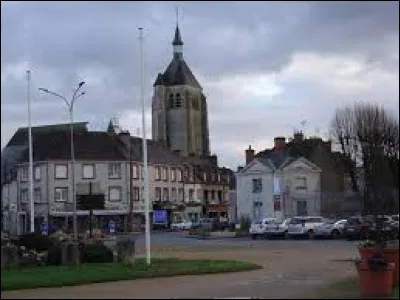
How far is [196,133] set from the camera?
6353 inches

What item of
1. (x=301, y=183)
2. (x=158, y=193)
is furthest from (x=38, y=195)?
(x=301, y=183)

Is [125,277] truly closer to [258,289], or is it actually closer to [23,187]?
[258,289]

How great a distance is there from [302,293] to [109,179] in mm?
86596

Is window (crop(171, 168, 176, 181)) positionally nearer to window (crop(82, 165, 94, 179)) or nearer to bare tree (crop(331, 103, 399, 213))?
window (crop(82, 165, 94, 179))

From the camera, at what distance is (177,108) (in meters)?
159

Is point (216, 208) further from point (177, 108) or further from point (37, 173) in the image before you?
point (37, 173)

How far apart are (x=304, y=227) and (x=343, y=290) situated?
43.3 metres

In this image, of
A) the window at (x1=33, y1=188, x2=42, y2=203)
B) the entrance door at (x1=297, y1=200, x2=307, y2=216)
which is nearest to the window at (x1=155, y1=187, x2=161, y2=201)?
the window at (x1=33, y1=188, x2=42, y2=203)

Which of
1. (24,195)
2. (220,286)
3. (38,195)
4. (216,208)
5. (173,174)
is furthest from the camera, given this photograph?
(216,208)

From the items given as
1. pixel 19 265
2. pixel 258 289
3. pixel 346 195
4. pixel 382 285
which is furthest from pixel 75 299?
pixel 346 195

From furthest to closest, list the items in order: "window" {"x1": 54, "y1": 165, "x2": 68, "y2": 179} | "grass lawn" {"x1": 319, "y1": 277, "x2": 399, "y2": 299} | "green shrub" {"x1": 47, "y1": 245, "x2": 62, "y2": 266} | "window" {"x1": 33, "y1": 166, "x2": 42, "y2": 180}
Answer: "window" {"x1": 33, "y1": 166, "x2": 42, "y2": 180} → "window" {"x1": 54, "y1": 165, "x2": 68, "y2": 179} → "green shrub" {"x1": 47, "y1": 245, "x2": 62, "y2": 266} → "grass lawn" {"x1": 319, "y1": 277, "x2": 399, "y2": 299}

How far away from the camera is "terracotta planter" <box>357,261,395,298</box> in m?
16.9

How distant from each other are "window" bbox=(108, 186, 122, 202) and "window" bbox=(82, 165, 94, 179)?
9.26ft

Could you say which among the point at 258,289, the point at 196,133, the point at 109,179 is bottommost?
the point at 258,289
